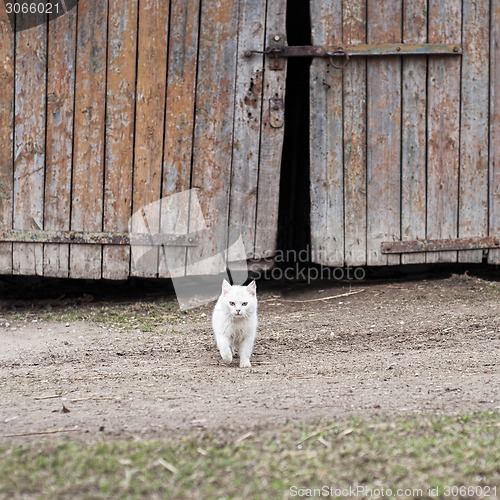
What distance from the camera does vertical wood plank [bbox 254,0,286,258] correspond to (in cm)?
668

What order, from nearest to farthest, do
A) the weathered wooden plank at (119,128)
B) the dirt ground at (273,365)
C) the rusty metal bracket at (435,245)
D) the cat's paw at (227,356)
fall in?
the dirt ground at (273,365), the cat's paw at (227,356), the weathered wooden plank at (119,128), the rusty metal bracket at (435,245)

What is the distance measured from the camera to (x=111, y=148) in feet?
22.2

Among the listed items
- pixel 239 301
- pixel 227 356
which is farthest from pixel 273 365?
pixel 239 301

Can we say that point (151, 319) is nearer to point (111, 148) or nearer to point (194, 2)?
point (111, 148)

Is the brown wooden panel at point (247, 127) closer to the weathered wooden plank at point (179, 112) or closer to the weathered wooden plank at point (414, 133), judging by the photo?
the weathered wooden plank at point (179, 112)

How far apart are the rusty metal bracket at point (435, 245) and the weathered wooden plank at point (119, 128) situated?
7.13ft

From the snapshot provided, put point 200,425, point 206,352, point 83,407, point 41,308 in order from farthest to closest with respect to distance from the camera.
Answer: point 41,308
point 206,352
point 83,407
point 200,425

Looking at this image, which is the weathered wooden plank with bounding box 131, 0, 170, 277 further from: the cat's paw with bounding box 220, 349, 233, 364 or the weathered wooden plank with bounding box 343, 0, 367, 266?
the cat's paw with bounding box 220, 349, 233, 364

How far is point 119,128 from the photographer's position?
676 cm

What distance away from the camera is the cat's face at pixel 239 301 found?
17.8 ft

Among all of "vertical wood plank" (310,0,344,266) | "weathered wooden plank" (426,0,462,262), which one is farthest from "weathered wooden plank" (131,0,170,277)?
"weathered wooden plank" (426,0,462,262)

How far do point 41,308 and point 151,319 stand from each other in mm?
1116

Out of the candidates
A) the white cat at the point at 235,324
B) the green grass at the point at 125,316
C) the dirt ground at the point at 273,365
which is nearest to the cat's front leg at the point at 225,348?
the white cat at the point at 235,324

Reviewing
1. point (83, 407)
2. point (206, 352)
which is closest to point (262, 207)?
point (206, 352)
